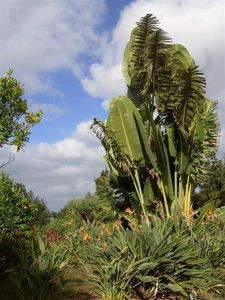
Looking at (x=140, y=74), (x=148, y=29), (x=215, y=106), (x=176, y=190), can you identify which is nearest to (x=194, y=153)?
(x=176, y=190)

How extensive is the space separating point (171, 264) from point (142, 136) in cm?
639

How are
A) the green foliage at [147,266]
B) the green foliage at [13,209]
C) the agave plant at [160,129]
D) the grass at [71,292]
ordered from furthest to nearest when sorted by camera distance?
the agave plant at [160,129], the green foliage at [13,209], the grass at [71,292], the green foliage at [147,266]

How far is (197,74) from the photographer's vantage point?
1177 centimetres

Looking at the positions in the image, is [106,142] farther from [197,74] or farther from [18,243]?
[18,243]

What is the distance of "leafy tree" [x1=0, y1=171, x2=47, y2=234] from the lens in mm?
9609

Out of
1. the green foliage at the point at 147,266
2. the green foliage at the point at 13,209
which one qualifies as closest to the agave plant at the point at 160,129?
the green foliage at the point at 13,209

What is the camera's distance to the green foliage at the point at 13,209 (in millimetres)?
9609

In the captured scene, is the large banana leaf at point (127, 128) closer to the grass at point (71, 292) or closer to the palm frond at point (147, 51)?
the palm frond at point (147, 51)

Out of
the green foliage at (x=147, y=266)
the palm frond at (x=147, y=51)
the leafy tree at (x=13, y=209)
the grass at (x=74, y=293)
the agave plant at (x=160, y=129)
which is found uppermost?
the palm frond at (x=147, y=51)

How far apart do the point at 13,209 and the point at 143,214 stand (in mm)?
4942

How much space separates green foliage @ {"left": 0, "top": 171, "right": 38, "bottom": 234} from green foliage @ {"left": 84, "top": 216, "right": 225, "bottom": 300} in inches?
120

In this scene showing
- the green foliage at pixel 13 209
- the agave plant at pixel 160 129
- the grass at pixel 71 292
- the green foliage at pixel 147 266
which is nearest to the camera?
the green foliage at pixel 147 266

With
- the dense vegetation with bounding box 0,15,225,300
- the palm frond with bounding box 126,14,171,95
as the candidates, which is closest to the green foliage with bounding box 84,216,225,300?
the dense vegetation with bounding box 0,15,225,300

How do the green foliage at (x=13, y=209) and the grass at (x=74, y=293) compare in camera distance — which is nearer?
the grass at (x=74, y=293)
